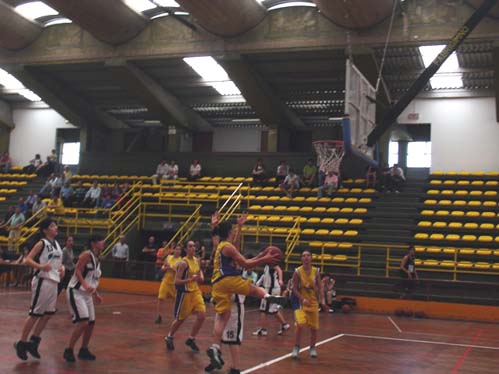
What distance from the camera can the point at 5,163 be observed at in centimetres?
3506

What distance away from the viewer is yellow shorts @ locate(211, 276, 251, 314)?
8.35 meters

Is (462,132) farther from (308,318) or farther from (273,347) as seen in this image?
(308,318)

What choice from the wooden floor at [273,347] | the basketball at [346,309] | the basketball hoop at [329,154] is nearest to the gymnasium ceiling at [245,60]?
the basketball hoop at [329,154]

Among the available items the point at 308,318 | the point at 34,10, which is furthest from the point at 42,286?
the point at 34,10

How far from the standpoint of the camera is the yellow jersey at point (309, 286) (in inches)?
432

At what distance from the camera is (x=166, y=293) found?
1454 cm

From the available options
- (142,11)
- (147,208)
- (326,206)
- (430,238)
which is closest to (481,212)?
(430,238)

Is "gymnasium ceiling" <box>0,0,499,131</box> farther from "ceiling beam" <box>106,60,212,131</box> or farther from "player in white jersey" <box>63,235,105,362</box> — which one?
"player in white jersey" <box>63,235,105,362</box>

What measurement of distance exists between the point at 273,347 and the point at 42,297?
4389 millimetres

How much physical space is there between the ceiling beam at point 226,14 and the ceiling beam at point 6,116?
1682cm

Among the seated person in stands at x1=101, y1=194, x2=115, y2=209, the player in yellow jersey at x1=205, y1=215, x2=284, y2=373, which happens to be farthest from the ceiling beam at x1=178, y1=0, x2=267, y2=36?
the player in yellow jersey at x1=205, y1=215, x2=284, y2=373

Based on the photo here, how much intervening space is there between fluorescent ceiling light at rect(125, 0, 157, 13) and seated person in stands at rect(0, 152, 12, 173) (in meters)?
12.8

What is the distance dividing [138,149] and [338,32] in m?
14.7

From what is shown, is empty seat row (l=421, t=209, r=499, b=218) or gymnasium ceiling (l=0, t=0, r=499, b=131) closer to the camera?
empty seat row (l=421, t=209, r=499, b=218)
